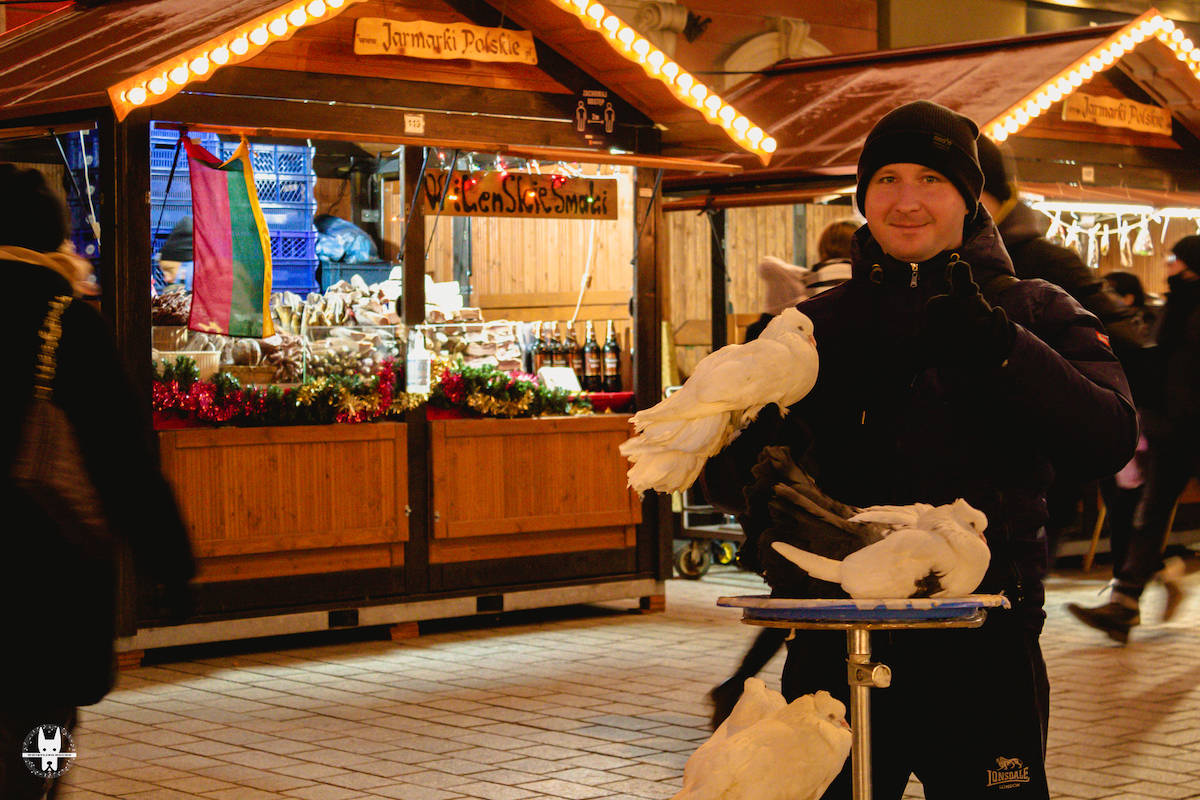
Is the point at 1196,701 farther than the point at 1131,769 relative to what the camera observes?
Yes

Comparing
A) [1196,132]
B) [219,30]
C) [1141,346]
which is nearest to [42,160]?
[219,30]

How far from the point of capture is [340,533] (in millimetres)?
7602

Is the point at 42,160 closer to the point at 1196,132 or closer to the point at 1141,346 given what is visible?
the point at 1141,346

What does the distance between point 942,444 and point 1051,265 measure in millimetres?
2818

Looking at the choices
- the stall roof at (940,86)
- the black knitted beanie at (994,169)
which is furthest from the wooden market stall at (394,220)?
the black knitted beanie at (994,169)

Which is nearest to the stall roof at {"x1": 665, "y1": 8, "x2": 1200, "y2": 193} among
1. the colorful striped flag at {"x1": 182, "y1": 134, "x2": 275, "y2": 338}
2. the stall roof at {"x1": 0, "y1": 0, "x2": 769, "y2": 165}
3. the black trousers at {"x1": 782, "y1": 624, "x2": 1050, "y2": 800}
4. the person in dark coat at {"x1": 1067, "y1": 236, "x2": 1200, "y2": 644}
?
the stall roof at {"x1": 0, "y1": 0, "x2": 769, "y2": 165}

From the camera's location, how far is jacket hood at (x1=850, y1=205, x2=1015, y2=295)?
264 centimetres

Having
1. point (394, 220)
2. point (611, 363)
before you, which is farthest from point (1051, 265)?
point (611, 363)

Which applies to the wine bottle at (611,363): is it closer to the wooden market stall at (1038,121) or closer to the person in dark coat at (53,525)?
the wooden market stall at (1038,121)

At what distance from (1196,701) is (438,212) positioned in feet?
15.8

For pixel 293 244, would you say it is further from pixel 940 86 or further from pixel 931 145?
pixel 931 145

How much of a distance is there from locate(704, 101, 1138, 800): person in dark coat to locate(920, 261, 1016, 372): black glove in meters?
0.16

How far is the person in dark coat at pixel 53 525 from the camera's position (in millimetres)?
2996

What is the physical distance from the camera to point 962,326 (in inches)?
87.4
